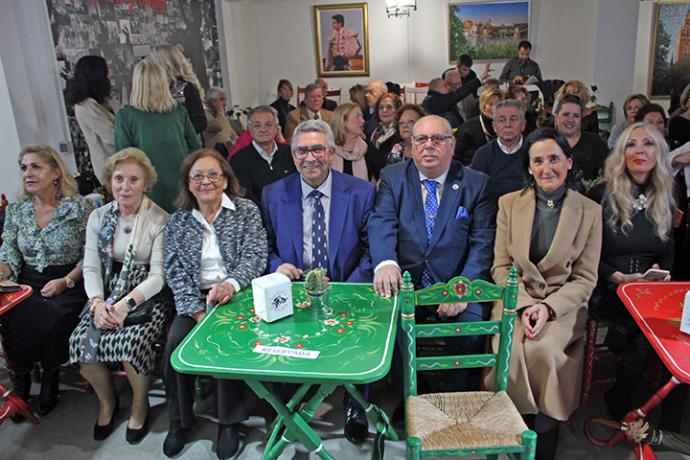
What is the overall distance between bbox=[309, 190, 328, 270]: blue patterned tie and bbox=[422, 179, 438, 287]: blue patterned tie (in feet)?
1.64

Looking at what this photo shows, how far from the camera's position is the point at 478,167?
338 cm

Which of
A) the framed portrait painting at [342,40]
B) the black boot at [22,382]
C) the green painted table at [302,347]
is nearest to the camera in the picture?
the green painted table at [302,347]

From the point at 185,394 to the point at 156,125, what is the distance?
1764mm

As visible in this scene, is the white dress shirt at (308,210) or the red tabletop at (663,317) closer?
the red tabletop at (663,317)

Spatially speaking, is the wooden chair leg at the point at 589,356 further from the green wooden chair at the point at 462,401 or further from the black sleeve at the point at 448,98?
the black sleeve at the point at 448,98

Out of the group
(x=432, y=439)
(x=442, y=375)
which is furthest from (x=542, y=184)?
(x=432, y=439)

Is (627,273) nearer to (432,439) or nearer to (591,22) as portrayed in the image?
(432,439)

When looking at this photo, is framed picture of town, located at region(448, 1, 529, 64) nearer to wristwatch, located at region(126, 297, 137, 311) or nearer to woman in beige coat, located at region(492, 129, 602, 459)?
woman in beige coat, located at region(492, 129, 602, 459)

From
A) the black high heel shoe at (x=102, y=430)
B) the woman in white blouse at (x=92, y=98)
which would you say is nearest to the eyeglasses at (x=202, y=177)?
the woman in white blouse at (x=92, y=98)

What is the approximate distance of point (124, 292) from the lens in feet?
8.89

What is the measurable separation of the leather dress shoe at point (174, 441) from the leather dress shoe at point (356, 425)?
77 cm

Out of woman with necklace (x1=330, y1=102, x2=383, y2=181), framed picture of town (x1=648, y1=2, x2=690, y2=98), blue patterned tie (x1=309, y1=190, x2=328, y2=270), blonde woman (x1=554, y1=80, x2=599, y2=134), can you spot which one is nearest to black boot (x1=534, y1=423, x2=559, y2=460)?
blue patterned tie (x1=309, y1=190, x2=328, y2=270)

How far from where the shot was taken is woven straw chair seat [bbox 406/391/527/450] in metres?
1.83

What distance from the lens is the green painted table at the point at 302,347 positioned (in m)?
1.74
